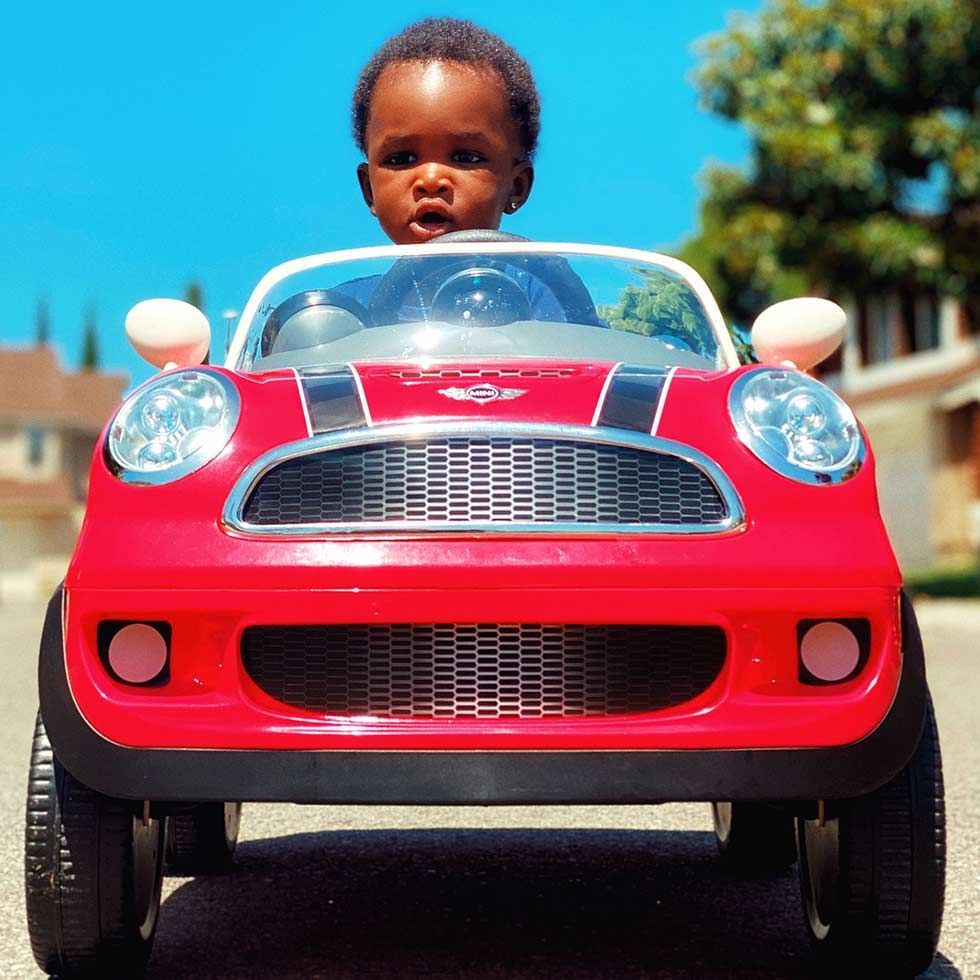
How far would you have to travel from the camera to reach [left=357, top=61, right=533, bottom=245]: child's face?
5020 mm

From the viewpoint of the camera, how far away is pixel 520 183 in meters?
5.36

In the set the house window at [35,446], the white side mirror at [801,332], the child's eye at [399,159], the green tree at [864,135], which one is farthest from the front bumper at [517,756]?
the house window at [35,446]

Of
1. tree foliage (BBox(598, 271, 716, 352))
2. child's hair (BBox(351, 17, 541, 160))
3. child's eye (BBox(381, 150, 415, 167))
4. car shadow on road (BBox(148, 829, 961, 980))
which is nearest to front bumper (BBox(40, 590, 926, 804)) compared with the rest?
car shadow on road (BBox(148, 829, 961, 980))

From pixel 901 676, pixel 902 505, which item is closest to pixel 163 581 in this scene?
pixel 901 676

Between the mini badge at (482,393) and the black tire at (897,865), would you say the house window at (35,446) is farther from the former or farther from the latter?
the black tire at (897,865)

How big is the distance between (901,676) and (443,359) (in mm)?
1117

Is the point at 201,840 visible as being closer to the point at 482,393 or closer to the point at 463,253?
the point at 463,253

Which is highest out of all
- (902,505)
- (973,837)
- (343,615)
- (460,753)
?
(343,615)

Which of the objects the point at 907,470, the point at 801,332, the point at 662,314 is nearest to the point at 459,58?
the point at 662,314

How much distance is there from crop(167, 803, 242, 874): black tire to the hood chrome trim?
147 centimetres

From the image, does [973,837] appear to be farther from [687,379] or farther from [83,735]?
[83,735]

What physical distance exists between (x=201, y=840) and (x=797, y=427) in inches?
78.9

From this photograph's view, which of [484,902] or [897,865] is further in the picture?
[484,902]

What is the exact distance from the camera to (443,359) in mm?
3572
